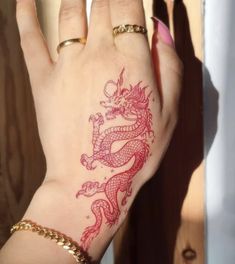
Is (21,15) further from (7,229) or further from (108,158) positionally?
(7,229)

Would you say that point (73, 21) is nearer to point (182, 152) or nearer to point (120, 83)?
point (120, 83)

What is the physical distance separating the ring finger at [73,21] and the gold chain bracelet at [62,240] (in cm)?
26

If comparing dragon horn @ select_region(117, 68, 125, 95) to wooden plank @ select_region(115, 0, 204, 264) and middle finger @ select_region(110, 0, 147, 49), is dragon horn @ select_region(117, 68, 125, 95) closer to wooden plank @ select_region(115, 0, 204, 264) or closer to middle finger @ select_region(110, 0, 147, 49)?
middle finger @ select_region(110, 0, 147, 49)

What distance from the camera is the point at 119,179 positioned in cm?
56

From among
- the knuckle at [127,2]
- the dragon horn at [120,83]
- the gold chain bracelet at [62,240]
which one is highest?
the knuckle at [127,2]

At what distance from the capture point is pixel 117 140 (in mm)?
567

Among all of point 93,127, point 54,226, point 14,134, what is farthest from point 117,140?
point 14,134

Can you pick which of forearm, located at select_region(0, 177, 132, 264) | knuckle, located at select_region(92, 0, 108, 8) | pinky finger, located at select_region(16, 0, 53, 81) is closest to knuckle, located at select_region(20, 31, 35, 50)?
pinky finger, located at select_region(16, 0, 53, 81)

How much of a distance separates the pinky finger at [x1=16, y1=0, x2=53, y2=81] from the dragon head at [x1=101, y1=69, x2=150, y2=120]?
0.13 metres

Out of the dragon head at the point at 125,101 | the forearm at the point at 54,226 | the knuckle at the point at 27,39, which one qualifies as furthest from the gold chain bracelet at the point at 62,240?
the knuckle at the point at 27,39

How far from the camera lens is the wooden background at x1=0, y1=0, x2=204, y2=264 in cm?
68

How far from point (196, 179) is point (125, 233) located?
0.16 m

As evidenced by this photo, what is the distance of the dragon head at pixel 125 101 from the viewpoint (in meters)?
0.56

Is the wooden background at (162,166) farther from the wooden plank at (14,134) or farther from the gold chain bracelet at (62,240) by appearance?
the gold chain bracelet at (62,240)
